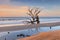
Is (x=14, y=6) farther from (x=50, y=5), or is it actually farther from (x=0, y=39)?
(x=0, y=39)

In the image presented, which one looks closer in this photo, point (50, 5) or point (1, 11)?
point (1, 11)

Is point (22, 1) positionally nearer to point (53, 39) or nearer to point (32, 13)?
point (32, 13)

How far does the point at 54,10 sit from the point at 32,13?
15.2 feet

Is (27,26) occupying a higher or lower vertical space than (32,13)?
lower

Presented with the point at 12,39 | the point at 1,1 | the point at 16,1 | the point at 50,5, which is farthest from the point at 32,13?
the point at 50,5

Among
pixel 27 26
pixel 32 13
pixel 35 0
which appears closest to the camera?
pixel 32 13

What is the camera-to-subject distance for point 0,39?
419cm

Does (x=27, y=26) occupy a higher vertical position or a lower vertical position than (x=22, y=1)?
lower

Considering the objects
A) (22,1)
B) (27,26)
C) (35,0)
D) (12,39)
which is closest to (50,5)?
(35,0)

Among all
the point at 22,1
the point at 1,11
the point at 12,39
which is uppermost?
the point at 22,1

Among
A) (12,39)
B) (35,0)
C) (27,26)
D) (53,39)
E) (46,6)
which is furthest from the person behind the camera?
(46,6)

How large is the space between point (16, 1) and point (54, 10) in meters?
2.43

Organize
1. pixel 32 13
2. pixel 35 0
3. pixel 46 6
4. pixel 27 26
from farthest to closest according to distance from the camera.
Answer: pixel 46 6 < pixel 35 0 < pixel 27 26 < pixel 32 13

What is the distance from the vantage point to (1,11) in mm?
→ 8883
